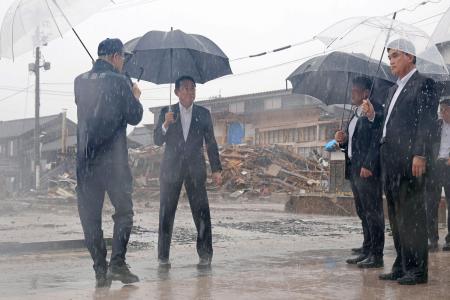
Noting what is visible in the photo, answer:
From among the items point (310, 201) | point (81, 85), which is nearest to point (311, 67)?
point (81, 85)

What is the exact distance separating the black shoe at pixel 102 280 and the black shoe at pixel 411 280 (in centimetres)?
224

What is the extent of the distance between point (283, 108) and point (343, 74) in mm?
34827

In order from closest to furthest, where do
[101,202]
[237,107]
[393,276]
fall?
[101,202], [393,276], [237,107]

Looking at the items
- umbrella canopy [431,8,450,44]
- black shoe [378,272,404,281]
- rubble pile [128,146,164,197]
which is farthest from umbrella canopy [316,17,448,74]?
rubble pile [128,146,164,197]

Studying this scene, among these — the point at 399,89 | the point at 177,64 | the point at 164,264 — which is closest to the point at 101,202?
the point at 164,264

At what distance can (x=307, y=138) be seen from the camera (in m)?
40.8

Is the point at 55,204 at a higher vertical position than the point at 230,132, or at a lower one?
lower

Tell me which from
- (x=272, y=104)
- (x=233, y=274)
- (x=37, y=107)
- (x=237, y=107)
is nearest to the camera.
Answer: (x=233, y=274)

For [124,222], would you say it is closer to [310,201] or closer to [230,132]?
[310,201]

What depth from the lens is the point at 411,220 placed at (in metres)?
4.78

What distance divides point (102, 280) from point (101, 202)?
0.61 metres

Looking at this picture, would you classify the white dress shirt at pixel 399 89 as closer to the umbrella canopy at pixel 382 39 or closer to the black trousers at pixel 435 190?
the umbrella canopy at pixel 382 39

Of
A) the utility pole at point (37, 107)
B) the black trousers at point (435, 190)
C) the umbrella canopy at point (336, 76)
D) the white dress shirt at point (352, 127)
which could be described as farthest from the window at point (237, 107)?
the white dress shirt at point (352, 127)

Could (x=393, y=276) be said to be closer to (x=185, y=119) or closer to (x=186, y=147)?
(x=186, y=147)
